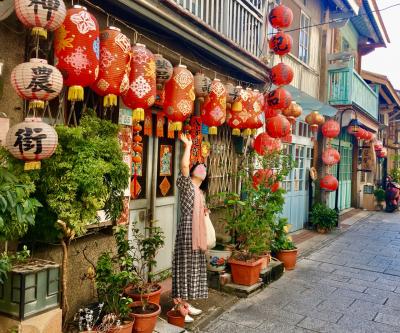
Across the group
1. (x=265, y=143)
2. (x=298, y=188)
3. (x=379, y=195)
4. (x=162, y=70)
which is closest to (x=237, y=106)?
(x=265, y=143)

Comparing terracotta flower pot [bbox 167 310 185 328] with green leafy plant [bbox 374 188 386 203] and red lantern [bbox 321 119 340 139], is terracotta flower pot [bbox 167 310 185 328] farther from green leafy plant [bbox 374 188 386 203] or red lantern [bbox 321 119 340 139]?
green leafy plant [bbox 374 188 386 203]

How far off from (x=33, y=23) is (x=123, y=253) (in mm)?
2639

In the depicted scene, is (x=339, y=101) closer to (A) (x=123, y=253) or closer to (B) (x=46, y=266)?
(A) (x=123, y=253)

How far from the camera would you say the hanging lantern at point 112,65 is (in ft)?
13.8

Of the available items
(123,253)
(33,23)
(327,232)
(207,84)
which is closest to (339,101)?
(327,232)

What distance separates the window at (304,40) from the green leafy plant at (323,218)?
5.05 metres

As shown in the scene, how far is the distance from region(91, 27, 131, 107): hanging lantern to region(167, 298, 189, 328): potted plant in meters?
2.77

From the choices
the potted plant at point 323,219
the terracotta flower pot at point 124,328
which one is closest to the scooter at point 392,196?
the potted plant at point 323,219

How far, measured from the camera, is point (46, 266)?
362 centimetres

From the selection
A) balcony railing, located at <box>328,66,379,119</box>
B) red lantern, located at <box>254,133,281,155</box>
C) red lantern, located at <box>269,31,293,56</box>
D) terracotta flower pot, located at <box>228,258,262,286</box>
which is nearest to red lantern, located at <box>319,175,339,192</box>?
balcony railing, located at <box>328,66,379,119</box>

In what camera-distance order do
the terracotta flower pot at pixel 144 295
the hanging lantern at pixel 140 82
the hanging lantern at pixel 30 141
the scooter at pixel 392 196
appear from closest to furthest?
the hanging lantern at pixel 30 141
the hanging lantern at pixel 140 82
the terracotta flower pot at pixel 144 295
the scooter at pixel 392 196

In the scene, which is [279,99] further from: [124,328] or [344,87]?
[344,87]

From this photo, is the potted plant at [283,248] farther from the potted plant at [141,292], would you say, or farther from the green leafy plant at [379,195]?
the green leafy plant at [379,195]

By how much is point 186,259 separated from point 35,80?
10.1ft
